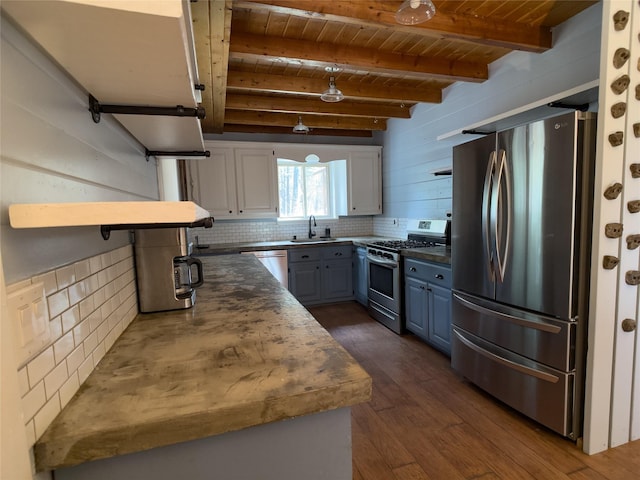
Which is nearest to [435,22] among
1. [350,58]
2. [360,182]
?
[350,58]

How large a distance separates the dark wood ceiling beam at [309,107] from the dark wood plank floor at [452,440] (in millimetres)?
2891

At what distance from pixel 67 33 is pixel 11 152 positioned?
0.27 meters

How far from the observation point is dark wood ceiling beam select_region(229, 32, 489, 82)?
2.37m

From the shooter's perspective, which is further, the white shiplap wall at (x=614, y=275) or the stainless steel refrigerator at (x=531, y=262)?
the stainless steel refrigerator at (x=531, y=262)

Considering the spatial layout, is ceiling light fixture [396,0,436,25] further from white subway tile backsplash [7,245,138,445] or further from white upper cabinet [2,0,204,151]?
white subway tile backsplash [7,245,138,445]

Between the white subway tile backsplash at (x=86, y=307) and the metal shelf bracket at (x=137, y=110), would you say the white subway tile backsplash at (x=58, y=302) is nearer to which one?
the white subway tile backsplash at (x=86, y=307)

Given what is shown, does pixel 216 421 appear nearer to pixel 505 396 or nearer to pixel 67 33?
pixel 67 33

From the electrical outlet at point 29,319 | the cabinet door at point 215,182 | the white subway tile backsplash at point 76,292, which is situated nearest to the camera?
the electrical outlet at point 29,319

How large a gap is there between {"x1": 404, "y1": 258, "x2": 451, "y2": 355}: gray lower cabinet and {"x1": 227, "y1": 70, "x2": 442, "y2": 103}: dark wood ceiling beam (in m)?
1.78

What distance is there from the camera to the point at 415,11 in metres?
1.71

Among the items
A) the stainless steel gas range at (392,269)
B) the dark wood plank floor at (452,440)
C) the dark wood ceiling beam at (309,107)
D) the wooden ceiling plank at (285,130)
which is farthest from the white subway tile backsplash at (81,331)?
the wooden ceiling plank at (285,130)

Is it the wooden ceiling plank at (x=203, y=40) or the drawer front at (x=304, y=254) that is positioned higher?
the wooden ceiling plank at (x=203, y=40)

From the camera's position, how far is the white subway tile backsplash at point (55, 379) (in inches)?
25.0

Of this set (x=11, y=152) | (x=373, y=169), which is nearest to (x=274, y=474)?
(x=11, y=152)
